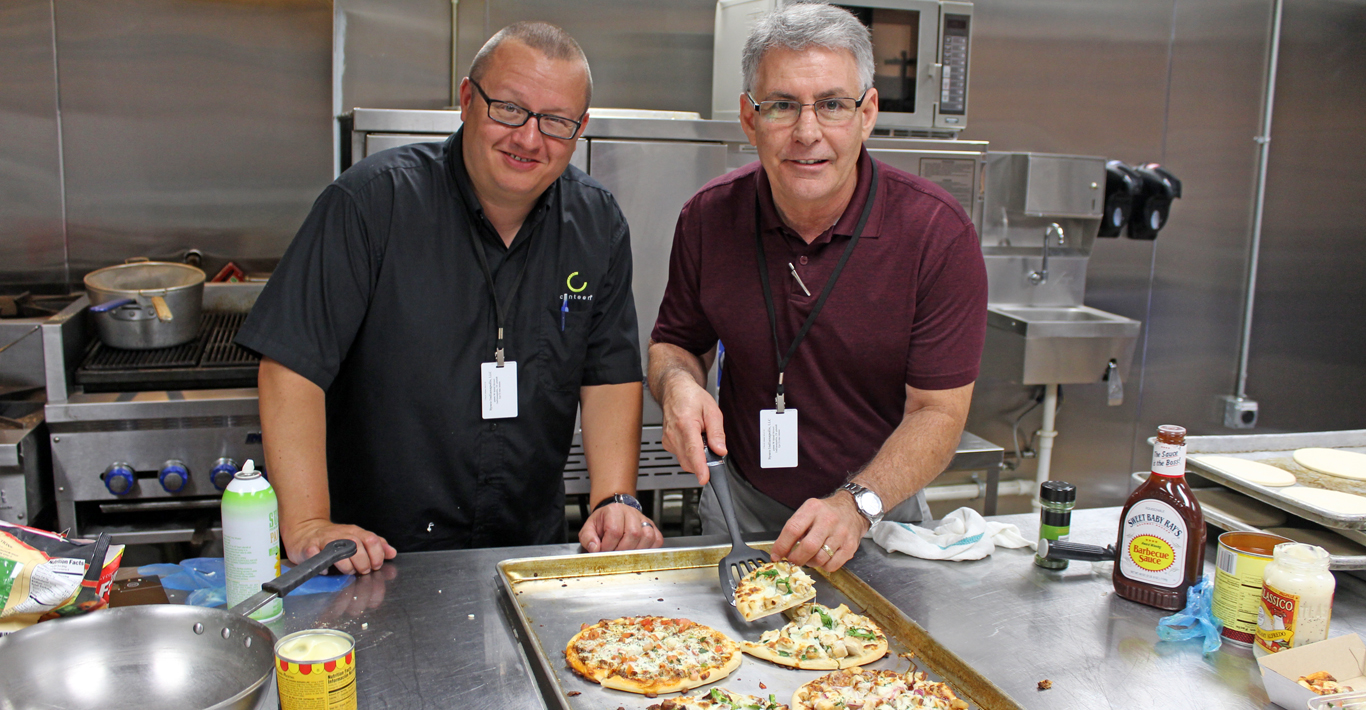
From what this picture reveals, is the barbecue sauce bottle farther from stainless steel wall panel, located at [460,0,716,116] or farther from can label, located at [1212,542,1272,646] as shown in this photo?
stainless steel wall panel, located at [460,0,716,116]

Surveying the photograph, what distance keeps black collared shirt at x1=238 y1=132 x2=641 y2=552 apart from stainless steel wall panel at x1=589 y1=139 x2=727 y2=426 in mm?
1117

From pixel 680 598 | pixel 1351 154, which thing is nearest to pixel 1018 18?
pixel 1351 154

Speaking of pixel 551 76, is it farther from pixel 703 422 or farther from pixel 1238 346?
pixel 1238 346

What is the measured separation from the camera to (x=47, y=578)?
1218 mm

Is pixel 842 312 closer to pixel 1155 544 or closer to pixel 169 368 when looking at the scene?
pixel 1155 544

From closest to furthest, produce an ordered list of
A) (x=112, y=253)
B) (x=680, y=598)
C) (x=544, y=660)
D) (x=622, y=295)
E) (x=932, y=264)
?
1. (x=544, y=660)
2. (x=680, y=598)
3. (x=932, y=264)
4. (x=622, y=295)
5. (x=112, y=253)

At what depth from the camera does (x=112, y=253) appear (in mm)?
3613

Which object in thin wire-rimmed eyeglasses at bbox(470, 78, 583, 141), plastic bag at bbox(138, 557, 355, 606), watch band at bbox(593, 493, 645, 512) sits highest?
thin wire-rimmed eyeglasses at bbox(470, 78, 583, 141)

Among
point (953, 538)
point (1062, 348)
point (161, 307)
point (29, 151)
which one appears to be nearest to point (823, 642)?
point (953, 538)

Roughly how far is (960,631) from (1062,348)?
8.29 feet

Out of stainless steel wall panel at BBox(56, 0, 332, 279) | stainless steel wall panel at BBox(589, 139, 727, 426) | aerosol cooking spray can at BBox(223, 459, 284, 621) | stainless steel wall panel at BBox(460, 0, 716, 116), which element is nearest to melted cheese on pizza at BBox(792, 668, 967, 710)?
aerosol cooking spray can at BBox(223, 459, 284, 621)

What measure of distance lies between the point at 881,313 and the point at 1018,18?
319cm

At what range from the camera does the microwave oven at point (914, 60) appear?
3518 millimetres

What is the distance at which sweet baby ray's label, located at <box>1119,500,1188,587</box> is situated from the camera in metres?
1.56
